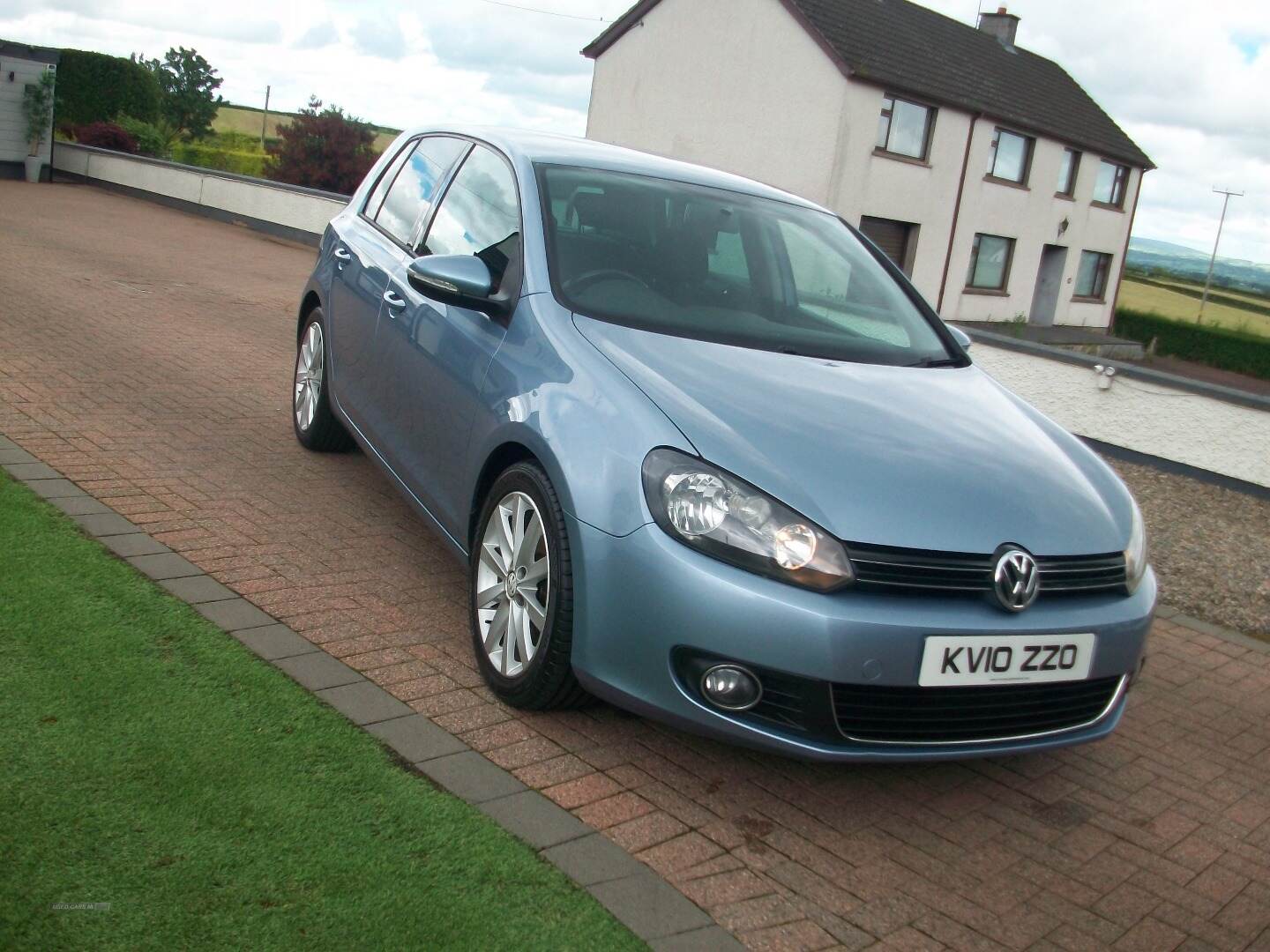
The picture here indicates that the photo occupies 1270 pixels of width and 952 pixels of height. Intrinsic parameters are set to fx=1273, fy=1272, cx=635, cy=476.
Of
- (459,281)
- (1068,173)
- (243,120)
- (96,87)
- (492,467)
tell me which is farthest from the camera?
(243,120)

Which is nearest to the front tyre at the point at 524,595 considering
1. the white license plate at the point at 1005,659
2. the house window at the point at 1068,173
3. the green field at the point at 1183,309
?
the white license plate at the point at 1005,659

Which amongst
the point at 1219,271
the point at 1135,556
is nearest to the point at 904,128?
the point at 1135,556

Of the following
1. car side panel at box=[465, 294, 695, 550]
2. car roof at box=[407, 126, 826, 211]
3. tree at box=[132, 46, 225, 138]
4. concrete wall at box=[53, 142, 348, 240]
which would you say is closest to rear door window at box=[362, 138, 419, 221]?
car roof at box=[407, 126, 826, 211]

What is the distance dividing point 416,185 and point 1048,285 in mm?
39651

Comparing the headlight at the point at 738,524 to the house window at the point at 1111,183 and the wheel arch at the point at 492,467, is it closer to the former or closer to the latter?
the wheel arch at the point at 492,467

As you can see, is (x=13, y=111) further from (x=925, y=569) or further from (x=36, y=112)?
(x=925, y=569)

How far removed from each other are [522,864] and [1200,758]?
8.77 ft

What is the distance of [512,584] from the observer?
3.90 m

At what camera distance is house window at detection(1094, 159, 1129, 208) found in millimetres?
42312

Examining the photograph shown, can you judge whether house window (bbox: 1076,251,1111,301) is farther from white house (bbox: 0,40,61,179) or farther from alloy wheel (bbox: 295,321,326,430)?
alloy wheel (bbox: 295,321,326,430)

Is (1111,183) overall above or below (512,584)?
above

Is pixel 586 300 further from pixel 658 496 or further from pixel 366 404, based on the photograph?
pixel 366 404

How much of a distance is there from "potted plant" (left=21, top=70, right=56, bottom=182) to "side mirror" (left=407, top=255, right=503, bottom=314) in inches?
1130

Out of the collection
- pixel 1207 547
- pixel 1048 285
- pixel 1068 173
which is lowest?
pixel 1207 547
